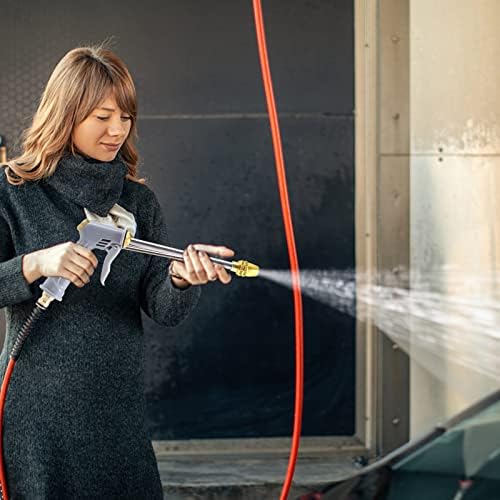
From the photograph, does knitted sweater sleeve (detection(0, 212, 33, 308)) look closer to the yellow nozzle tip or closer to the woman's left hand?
the woman's left hand

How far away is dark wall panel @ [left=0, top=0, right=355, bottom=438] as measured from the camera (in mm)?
4586

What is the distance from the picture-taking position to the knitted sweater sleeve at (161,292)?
8.20 feet

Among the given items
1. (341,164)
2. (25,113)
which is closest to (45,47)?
(25,113)

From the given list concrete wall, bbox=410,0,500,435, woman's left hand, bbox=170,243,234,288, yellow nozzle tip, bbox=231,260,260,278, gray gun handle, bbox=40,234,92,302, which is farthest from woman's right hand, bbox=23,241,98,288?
concrete wall, bbox=410,0,500,435

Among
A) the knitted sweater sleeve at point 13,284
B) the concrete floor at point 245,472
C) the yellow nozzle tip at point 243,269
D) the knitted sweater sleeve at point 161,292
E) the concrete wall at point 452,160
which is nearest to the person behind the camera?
the yellow nozzle tip at point 243,269

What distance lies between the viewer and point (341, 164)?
15.4ft

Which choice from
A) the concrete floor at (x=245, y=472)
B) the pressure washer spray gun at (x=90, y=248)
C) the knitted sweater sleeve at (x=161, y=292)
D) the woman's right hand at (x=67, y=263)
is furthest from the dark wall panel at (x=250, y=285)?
the woman's right hand at (x=67, y=263)

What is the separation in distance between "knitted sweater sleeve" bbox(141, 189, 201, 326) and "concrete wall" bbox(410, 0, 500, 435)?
1736 mm

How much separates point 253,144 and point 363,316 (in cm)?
93

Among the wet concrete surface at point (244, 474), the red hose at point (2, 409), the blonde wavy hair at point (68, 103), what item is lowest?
the wet concrete surface at point (244, 474)

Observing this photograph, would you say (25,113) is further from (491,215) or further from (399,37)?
(491,215)

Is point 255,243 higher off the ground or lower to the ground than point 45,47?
lower

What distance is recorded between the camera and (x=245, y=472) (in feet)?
14.9

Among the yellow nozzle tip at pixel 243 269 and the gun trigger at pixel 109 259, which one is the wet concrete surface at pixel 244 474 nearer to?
the gun trigger at pixel 109 259
